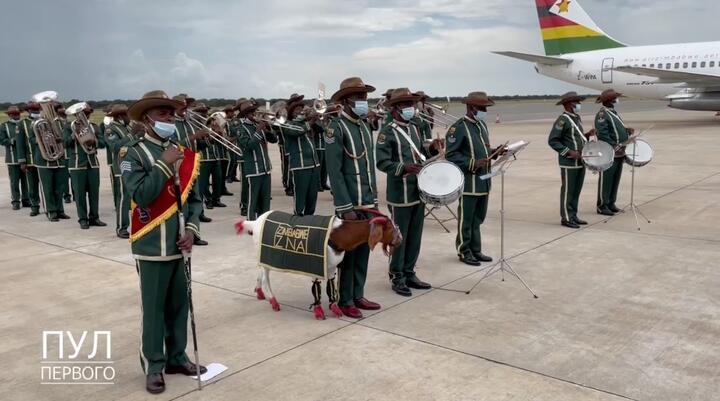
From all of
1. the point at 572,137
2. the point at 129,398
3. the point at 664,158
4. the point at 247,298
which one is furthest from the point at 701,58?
the point at 129,398

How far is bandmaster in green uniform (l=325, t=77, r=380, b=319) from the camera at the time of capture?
533 centimetres

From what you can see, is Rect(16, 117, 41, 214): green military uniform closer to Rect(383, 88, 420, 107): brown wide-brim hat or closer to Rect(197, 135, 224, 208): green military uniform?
Rect(197, 135, 224, 208): green military uniform

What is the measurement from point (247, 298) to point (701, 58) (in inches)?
1064

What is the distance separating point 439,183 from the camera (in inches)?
227

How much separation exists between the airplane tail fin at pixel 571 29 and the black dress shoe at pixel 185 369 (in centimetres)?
3132

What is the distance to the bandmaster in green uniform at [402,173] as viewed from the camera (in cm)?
579

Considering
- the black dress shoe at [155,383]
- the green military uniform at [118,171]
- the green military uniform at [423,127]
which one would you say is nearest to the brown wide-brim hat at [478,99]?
the green military uniform at [423,127]

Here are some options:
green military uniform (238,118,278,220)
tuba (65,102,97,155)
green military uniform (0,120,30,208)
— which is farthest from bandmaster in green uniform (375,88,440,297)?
green military uniform (0,120,30,208)

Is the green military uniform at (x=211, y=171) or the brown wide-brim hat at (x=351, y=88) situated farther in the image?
the green military uniform at (x=211, y=171)

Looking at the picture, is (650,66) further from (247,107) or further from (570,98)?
(247,107)

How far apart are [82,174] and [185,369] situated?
6.51 m

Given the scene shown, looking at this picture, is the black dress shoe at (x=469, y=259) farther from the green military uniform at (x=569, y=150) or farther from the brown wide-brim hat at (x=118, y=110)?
the brown wide-brim hat at (x=118, y=110)

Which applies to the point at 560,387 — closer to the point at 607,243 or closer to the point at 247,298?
the point at 247,298

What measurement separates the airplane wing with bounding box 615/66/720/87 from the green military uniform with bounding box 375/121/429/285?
22.9 meters
